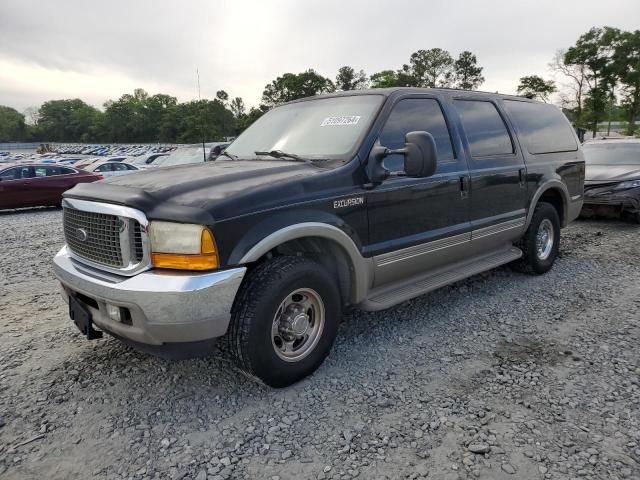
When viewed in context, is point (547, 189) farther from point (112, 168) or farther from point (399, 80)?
point (399, 80)

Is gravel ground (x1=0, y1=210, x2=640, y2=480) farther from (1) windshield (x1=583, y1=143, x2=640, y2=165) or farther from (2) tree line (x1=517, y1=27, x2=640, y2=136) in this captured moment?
(2) tree line (x1=517, y1=27, x2=640, y2=136)

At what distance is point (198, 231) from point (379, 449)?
1.50 meters

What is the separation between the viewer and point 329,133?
3637 millimetres

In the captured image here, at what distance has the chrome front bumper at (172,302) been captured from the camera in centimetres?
253

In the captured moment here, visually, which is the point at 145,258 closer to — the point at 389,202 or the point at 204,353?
the point at 204,353

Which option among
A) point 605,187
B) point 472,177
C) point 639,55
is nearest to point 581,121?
point 639,55

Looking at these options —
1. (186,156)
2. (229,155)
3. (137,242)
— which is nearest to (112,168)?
(186,156)

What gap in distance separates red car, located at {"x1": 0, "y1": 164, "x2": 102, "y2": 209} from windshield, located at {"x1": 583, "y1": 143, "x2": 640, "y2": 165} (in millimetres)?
12807

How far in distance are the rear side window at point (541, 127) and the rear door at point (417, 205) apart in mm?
1329

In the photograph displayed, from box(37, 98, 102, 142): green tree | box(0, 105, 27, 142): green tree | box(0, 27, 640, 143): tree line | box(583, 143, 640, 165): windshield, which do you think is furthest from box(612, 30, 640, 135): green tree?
box(0, 105, 27, 142): green tree

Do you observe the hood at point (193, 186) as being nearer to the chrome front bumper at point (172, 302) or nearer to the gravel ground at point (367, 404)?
the chrome front bumper at point (172, 302)

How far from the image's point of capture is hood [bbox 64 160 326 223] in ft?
8.69

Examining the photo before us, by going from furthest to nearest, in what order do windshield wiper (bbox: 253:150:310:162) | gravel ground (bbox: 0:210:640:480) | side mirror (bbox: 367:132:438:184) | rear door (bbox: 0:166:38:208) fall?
1. rear door (bbox: 0:166:38:208)
2. windshield wiper (bbox: 253:150:310:162)
3. side mirror (bbox: 367:132:438:184)
4. gravel ground (bbox: 0:210:640:480)

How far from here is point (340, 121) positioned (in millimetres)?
3678
